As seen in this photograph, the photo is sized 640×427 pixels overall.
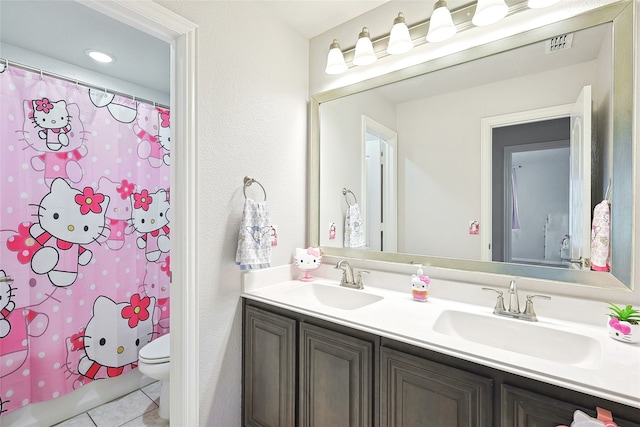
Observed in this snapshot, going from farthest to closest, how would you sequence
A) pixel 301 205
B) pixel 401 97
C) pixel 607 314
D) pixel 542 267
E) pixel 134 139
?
1. pixel 134 139
2. pixel 301 205
3. pixel 401 97
4. pixel 542 267
5. pixel 607 314

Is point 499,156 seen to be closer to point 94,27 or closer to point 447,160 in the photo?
point 447,160

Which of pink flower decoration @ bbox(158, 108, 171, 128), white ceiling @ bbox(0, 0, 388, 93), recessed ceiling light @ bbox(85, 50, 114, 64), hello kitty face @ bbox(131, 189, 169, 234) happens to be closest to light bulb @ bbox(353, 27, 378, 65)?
white ceiling @ bbox(0, 0, 388, 93)

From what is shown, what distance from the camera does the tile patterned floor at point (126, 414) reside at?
1806 millimetres

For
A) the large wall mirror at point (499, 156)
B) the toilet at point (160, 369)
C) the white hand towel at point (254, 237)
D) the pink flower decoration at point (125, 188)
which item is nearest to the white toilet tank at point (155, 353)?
the toilet at point (160, 369)

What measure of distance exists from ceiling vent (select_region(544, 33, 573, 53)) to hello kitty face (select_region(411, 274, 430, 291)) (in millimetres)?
1126

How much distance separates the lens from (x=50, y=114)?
1775mm

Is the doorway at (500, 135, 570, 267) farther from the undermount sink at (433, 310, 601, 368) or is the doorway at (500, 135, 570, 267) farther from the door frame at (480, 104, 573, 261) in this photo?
the undermount sink at (433, 310, 601, 368)

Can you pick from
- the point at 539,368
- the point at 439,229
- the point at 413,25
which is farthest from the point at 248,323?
the point at 413,25

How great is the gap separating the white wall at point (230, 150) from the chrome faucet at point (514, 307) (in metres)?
1.18

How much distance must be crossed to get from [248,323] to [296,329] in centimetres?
36

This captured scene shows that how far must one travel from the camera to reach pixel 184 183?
4.43ft

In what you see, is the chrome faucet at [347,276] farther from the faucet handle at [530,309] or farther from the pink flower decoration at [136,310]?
the pink flower decoration at [136,310]

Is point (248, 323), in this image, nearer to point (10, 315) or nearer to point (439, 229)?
point (439, 229)

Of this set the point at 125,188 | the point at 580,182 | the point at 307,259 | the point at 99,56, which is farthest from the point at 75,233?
the point at 580,182
